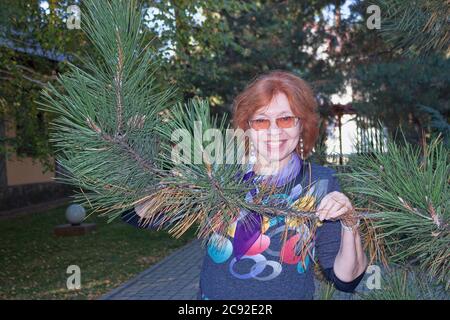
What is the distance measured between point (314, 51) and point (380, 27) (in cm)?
1278

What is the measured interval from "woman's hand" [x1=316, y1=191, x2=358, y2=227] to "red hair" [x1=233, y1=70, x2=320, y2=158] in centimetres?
54

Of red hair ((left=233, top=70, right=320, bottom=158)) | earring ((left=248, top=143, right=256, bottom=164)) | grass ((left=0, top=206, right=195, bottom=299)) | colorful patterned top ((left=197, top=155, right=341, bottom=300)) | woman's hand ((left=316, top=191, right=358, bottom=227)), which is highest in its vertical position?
red hair ((left=233, top=70, right=320, bottom=158))

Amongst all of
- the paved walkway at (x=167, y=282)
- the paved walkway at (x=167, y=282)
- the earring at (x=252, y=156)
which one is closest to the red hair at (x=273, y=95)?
the earring at (x=252, y=156)

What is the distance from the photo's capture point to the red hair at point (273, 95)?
1628mm

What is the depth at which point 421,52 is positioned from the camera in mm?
1876

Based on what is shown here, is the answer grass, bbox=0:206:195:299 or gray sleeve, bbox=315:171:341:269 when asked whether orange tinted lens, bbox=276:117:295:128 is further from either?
grass, bbox=0:206:195:299

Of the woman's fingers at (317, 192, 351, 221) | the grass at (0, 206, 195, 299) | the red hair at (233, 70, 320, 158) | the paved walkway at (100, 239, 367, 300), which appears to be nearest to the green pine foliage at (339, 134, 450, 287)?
the woman's fingers at (317, 192, 351, 221)

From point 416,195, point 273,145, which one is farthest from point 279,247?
point 416,195

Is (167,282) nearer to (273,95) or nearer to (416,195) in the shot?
(273,95)

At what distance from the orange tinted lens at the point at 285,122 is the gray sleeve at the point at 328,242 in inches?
16.9

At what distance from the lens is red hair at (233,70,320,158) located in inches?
64.1

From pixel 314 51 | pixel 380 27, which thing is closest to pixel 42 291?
pixel 380 27

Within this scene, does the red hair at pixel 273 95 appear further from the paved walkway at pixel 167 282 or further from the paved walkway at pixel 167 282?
the paved walkway at pixel 167 282
